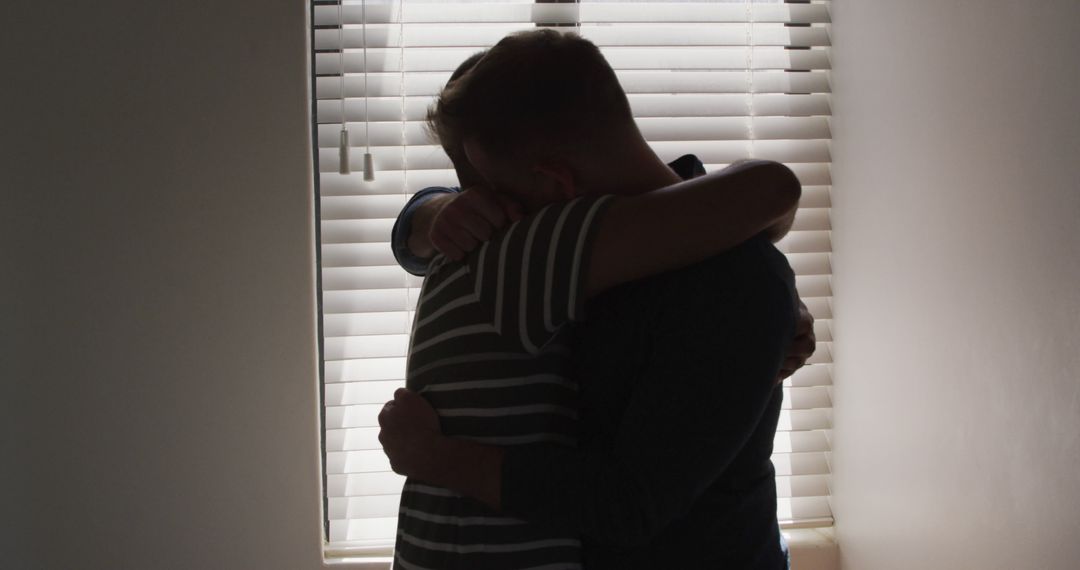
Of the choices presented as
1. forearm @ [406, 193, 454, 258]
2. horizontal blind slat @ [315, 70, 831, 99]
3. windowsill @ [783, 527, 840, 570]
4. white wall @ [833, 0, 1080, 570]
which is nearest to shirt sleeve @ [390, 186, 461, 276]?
forearm @ [406, 193, 454, 258]

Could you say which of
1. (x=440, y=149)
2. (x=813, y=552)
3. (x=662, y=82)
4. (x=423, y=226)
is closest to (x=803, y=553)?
(x=813, y=552)

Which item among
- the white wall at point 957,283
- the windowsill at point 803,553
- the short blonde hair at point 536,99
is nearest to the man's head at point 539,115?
the short blonde hair at point 536,99

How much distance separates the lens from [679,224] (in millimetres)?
743

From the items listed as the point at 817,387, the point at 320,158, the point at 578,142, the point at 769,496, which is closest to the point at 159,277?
the point at 320,158

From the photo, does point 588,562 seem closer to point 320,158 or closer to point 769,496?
point 769,496

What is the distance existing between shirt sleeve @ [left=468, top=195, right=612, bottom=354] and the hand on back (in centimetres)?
3

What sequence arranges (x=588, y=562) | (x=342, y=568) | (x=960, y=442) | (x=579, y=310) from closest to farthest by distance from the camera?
1. (x=579, y=310)
2. (x=588, y=562)
3. (x=960, y=442)
4. (x=342, y=568)

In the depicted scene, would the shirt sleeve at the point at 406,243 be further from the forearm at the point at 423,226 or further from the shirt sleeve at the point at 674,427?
the shirt sleeve at the point at 674,427

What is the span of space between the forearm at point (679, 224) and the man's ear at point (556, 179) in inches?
2.6

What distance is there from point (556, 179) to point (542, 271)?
103 millimetres

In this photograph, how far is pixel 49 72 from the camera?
156 cm

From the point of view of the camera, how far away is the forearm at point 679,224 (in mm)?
740

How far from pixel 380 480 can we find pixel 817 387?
956 mm

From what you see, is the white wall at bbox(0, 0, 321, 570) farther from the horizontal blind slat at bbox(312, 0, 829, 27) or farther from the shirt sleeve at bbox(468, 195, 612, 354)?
the shirt sleeve at bbox(468, 195, 612, 354)
